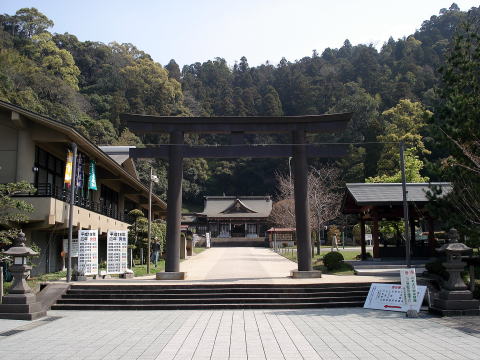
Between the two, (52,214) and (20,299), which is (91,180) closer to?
(52,214)

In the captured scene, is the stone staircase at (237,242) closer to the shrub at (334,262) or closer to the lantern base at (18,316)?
the shrub at (334,262)

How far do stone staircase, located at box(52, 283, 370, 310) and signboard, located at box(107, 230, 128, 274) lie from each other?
390 cm

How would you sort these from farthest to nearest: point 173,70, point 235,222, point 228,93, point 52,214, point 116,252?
point 173,70 < point 228,93 < point 235,222 < point 116,252 < point 52,214

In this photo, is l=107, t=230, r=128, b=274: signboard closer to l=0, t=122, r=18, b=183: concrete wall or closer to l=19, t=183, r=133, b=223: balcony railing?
l=19, t=183, r=133, b=223: balcony railing

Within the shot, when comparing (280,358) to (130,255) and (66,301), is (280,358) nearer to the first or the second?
(66,301)

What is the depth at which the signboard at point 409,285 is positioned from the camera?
10719 mm

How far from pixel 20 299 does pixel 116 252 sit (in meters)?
6.96

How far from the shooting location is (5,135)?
1769 centimetres

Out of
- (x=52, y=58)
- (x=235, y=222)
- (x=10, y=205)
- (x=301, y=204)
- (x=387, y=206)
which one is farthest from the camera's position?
(x=52, y=58)

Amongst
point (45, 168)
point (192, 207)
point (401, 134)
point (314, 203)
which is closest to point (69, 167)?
point (45, 168)

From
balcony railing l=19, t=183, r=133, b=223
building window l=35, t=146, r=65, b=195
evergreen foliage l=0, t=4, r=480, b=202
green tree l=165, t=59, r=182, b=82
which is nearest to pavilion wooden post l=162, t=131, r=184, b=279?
balcony railing l=19, t=183, r=133, b=223

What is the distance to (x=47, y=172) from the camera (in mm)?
19766

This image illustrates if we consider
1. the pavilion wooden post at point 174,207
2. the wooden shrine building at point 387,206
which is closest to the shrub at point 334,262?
the wooden shrine building at point 387,206

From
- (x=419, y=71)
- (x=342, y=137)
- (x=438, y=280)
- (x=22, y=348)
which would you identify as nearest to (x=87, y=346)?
(x=22, y=348)
